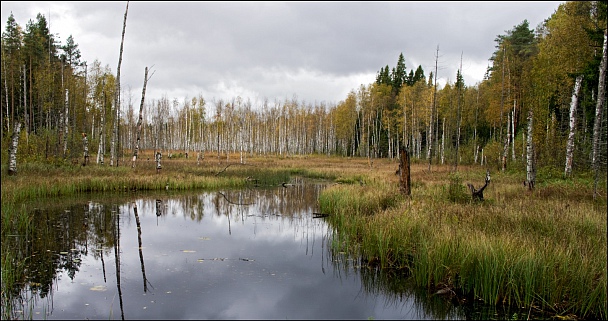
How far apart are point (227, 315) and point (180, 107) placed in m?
75.6

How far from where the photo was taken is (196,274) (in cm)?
753

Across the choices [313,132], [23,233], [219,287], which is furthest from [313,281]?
[313,132]

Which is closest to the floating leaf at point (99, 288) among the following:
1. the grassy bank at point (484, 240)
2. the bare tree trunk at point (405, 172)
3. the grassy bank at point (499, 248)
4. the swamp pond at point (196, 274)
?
the swamp pond at point (196, 274)

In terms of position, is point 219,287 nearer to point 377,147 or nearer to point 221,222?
point 221,222

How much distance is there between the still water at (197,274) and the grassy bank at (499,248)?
1.91 feet

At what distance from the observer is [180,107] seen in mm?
75875

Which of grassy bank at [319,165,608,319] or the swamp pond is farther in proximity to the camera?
the swamp pond

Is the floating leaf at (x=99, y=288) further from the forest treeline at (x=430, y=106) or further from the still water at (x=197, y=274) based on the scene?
the forest treeline at (x=430, y=106)

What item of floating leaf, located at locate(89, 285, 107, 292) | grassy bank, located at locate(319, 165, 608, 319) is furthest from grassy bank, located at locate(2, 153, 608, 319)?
floating leaf, located at locate(89, 285, 107, 292)

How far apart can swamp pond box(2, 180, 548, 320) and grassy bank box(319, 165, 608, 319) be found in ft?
1.37

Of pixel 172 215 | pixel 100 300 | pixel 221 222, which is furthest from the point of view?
pixel 172 215

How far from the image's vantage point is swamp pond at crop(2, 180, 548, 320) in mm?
5871

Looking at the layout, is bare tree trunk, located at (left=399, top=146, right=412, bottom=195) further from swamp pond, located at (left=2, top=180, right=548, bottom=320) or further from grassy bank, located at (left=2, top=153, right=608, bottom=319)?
swamp pond, located at (left=2, top=180, right=548, bottom=320)

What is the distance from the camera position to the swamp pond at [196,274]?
587 cm
